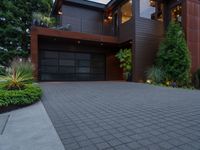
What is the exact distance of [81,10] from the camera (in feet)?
48.8

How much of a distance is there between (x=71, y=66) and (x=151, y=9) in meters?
7.51

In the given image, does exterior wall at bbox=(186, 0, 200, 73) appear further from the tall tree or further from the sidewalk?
the tall tree

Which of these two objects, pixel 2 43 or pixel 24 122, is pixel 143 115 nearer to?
pixel 24 122

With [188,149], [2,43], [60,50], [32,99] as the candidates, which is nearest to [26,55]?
[2,43]

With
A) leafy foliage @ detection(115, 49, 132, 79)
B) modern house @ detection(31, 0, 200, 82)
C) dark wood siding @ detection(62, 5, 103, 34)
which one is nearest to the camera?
modern house @ detection(31, 0, 200, 82)

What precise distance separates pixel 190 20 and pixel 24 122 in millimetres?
11712

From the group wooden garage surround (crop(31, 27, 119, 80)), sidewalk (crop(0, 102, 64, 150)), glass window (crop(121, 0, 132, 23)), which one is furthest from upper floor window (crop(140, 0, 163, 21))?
sidewalk (crop(0, 102, 64, 150))

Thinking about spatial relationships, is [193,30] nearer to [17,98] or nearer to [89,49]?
[89,49]

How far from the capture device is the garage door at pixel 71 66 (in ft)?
43.9

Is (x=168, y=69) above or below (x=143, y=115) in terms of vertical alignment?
above

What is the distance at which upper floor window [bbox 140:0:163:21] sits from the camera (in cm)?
1232

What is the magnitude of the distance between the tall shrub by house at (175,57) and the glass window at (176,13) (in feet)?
4.05

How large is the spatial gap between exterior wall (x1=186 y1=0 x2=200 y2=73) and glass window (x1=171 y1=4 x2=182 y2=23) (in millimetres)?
722

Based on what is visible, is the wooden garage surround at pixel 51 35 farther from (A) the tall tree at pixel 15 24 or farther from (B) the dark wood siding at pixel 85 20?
(A) the tall tree at pixel 15 24
